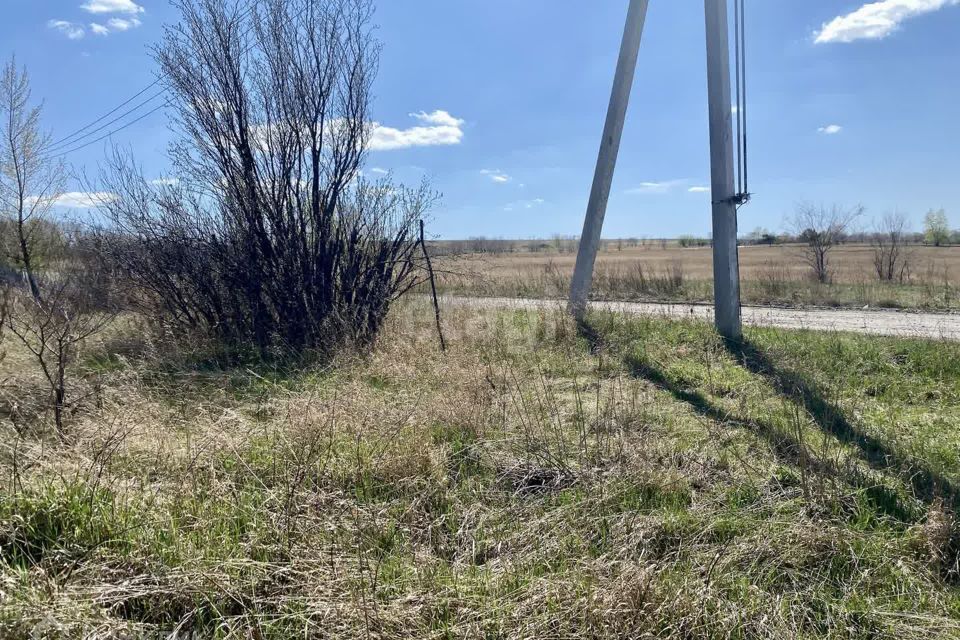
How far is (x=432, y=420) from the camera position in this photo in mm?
4441

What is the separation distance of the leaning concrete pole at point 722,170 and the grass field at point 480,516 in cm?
282

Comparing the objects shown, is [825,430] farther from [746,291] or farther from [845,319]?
[746,291]

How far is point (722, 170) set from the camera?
8.09 m

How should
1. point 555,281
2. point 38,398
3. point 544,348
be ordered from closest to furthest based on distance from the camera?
point 38,398, point 544,348, point 555,281

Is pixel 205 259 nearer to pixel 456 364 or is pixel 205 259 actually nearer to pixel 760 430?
pixel 456 364

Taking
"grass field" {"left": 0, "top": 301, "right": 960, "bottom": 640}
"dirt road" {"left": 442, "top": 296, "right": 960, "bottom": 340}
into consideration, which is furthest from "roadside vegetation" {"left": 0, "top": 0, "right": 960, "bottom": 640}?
"dirt road" {"left": 442, "top": 296, "right": 960, "bottom": 340}

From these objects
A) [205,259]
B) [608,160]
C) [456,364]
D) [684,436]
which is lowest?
[684,436]

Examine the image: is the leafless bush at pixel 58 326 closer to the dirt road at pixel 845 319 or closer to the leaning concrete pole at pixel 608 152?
the dirt road at pixel 845 319

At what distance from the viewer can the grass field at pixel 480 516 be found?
2354mm

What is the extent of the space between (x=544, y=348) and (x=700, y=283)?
37.4 ft

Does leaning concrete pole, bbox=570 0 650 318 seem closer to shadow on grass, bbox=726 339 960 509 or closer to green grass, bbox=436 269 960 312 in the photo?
green grass, bbox=436 269 960 312

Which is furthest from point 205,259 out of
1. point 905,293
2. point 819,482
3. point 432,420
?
point 905,293

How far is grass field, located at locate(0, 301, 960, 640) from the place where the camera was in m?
2.35

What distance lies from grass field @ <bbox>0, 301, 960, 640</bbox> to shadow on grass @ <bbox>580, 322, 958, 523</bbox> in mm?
24
